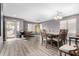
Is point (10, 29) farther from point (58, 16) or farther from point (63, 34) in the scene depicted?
point (63, 34)

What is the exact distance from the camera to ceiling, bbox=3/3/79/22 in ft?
9.08

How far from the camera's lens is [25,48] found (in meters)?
2.97

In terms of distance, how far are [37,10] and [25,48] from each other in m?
1.13

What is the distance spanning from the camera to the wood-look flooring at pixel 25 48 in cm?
292

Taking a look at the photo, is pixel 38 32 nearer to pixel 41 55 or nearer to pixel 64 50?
pixel 41 55

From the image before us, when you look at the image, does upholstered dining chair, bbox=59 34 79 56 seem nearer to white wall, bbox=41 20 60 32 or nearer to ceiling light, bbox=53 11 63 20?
white wall, bbox=41 20 60 32

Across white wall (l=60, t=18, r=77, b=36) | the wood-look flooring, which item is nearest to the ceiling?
white wall (l=60, t=18, r=77, b=36)

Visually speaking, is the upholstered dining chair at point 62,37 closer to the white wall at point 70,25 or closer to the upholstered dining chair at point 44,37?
the white wall at point 70,25

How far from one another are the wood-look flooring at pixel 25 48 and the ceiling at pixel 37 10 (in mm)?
647

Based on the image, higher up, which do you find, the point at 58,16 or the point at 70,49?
the point at 58,16

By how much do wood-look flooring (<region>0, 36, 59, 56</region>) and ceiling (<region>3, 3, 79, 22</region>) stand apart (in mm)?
647

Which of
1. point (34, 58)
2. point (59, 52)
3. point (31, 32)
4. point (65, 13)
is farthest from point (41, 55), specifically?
point (65, 13)

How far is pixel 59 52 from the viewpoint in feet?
9.71

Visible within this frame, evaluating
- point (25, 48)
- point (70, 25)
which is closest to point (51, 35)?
point (70, 25)
